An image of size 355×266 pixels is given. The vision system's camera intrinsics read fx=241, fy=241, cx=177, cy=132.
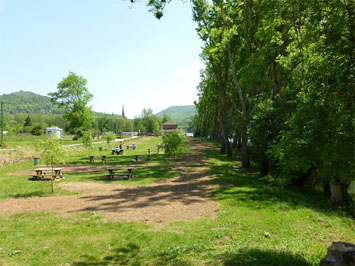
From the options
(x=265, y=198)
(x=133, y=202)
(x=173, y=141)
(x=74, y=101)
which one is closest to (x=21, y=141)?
(x=74, y=101)

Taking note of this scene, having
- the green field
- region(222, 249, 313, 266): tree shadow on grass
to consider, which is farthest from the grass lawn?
the green field

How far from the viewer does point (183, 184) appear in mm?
13344

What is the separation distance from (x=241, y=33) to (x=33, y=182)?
18.7 metres

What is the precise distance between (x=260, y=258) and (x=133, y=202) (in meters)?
6.02

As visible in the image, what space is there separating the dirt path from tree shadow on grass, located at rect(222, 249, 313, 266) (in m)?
2.77

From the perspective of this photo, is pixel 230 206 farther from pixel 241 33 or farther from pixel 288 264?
pixel 241 33

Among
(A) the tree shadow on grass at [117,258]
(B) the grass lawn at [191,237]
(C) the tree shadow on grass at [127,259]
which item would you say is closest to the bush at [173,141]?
(B) the grass lawn at [191,237]

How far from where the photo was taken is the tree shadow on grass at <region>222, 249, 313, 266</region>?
488cm

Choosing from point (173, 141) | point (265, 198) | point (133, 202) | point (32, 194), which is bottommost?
point (265, 198)

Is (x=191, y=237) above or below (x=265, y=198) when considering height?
above

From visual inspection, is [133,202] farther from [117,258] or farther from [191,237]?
[117,258]

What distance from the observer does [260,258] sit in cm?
505

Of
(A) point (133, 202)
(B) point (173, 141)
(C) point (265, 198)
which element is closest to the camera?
(A) point (133, 202)

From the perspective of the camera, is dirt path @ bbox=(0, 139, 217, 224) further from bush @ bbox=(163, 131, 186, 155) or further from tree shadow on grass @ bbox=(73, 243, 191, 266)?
bush @ bbox=(163, 131, 186, 155)
